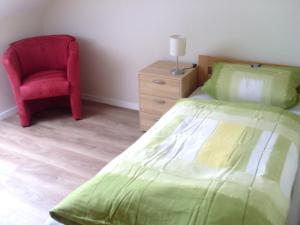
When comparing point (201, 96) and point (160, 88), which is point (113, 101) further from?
point (201, 96)

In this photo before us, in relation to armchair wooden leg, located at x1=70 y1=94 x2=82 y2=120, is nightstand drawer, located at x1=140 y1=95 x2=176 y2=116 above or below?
above

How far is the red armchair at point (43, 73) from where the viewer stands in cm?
333

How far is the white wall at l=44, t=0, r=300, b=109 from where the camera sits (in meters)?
2.89

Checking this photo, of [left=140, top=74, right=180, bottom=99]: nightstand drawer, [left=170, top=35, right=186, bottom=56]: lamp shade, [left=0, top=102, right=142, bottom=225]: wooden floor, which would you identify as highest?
[left=170, top=35, right=186, bottom=56]: lamp shade

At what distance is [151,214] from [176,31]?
82.4 inches

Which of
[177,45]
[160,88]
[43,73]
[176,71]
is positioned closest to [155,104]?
[160,88]

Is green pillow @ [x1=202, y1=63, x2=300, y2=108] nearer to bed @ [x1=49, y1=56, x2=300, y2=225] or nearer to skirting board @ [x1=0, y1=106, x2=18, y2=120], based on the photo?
bed @ [x1=49, y1=56, x2=300, y2=225]

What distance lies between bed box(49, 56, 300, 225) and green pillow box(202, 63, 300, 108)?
176mm

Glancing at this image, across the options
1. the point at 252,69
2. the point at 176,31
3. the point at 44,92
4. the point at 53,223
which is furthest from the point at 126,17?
the point at 53,223

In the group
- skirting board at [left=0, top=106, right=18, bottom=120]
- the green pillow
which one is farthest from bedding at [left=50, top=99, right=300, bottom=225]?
skirting board at [left=0, top=106, right=18, bottom=120]

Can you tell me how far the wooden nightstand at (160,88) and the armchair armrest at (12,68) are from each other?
117 centimetres

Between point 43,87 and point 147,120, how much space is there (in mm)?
1026

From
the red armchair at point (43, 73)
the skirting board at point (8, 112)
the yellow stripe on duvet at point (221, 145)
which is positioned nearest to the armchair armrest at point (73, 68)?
the red armchair at point (43, 73)

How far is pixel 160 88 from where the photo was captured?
10.0 ft
